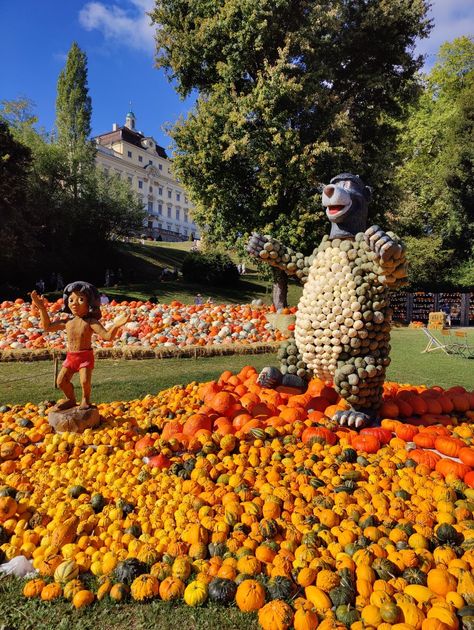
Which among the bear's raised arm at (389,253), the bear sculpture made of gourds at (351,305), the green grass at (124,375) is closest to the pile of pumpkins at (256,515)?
the bear sculpture made of gourds at (351,305)

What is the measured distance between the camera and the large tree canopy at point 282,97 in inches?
611

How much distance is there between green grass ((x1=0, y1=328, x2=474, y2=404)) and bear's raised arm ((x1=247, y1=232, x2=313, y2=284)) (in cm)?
294

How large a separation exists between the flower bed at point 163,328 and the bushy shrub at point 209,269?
13755 millimetres

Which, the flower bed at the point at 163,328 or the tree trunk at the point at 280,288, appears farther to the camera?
the tree trunk at the point at 280,288

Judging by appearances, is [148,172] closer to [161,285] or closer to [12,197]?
[161,285]

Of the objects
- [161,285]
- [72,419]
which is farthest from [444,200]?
[72,419]

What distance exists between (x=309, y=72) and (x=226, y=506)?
1681 cm

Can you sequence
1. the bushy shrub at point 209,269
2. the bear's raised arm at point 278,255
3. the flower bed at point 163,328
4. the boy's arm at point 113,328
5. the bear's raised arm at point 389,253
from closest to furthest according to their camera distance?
the bear's raised arm at point 389,253 → the boy's arm at point 113,328 → the bear's raised arm at point 278,255 → the flower bed at point 163,328 → the bushy shrub at point 209,269

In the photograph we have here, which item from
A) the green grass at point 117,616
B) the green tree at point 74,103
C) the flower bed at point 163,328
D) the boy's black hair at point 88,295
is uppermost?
the green tree at point 74,103

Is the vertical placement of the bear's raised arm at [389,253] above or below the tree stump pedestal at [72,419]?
above

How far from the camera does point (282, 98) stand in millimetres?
15484

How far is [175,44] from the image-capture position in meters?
17.2

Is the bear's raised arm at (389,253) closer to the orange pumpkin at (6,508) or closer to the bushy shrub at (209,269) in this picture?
the orange pumpkin at (6,508)

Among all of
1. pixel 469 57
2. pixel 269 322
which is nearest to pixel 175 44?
pixel 269 322
